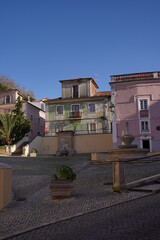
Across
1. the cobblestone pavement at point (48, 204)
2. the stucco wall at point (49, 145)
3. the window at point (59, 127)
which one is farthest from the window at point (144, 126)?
the cobblestone pavement at point (48, 204)

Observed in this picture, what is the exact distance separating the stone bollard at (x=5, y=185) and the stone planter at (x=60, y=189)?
1.52 m

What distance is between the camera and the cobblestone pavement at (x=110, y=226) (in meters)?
5.54

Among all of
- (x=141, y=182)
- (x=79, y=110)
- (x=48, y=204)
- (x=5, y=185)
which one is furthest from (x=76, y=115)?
(x=48, y=204)

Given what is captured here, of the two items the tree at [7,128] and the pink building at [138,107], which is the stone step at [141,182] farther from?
the tree at [7,128]

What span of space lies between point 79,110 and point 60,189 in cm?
3201

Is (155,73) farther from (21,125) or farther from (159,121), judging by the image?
(21,125)

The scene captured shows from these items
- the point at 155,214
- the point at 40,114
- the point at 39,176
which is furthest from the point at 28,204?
the point at 40,114

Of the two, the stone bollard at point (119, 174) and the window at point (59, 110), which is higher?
the window at point (59, 110)

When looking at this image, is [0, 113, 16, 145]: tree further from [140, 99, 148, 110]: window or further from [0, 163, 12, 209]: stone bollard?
[0, 163, 12, 209]: stone bollard

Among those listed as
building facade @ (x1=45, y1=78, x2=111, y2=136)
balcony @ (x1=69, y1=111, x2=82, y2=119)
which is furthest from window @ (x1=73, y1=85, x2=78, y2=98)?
balcony @ (x1=69, y1=111, x2=82, y2=119)

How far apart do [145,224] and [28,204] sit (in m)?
4.87

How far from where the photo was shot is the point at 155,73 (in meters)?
35.0

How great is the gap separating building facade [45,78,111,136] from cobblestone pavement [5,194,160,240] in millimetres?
32047

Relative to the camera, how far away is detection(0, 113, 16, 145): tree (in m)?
37.1
